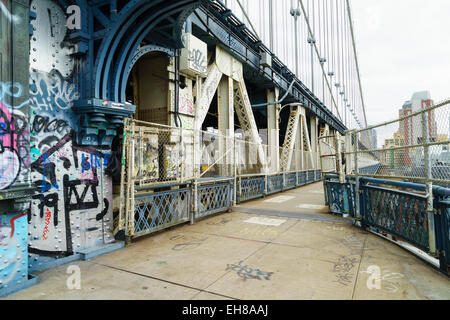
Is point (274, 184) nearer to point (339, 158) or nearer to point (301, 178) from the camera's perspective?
point (301, 178)

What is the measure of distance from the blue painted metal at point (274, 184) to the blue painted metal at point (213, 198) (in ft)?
14.3

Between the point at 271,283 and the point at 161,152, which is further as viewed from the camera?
the point at 161,152

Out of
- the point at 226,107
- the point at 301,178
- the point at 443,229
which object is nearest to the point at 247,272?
the point at 443,229

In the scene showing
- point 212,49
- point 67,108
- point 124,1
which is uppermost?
point 212,49

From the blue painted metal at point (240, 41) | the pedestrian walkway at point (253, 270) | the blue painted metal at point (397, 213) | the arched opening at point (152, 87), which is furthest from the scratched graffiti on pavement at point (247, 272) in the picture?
the blue painted metal at point (240, 41)

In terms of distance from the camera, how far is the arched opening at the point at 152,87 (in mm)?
7477

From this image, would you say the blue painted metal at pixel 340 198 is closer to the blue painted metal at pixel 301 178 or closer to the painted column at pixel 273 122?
the painted column at pixel 273 122

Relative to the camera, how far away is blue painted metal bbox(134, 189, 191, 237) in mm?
5555

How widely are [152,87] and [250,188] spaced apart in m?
5.55

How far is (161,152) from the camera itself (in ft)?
23.4
